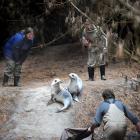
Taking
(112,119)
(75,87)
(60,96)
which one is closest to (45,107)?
(60,96)

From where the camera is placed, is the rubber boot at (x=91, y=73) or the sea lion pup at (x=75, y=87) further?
the rubber boot at (x=91, y=73)

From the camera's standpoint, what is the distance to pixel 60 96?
14867 mm

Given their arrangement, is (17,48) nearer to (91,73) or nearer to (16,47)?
(16,47)

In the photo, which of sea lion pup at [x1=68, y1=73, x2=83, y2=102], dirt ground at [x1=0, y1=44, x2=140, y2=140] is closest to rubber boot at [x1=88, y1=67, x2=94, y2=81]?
dirt ground at [x1=0, y1=44, x2=140, y2=140]

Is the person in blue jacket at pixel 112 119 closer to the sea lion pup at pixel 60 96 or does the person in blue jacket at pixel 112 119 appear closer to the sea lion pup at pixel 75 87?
the sea lion pup at pixel 60 96

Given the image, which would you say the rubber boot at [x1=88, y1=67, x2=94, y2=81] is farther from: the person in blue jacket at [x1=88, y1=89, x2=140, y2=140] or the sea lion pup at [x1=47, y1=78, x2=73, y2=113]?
the person in blue jacket at [x1=88, y1=89, x2=140, y2=140]

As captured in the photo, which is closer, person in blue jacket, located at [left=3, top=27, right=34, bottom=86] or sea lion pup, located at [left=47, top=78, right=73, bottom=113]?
sea lion pup, located at [left=47, top=78, right=73, bottom=113]

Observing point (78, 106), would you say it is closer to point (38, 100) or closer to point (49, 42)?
point (38, 100)

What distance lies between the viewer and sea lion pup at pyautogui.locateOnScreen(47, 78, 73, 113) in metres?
14.6

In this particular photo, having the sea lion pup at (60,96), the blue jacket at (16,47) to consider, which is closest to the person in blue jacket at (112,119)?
the sea lion pup at (60,96)

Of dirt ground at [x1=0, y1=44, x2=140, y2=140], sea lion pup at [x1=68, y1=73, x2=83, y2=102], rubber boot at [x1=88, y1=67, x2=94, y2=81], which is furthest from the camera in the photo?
rubber boot at [x1=88, y1=67, x2=94, y2=81]

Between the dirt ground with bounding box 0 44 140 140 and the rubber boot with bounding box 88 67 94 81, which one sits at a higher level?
the rubber boot with bounding box 88 67 94 81

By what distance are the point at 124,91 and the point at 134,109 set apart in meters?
0.95

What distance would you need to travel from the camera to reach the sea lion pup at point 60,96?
48.1ft
